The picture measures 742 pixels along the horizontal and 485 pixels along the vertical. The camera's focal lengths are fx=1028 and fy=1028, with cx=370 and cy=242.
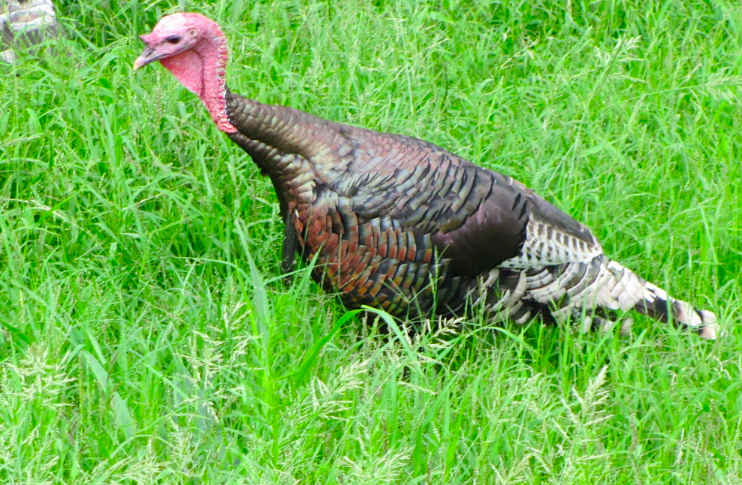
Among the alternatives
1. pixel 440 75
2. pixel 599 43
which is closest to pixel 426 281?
pixel 440 75

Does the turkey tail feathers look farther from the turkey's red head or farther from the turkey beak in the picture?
the turkey beak

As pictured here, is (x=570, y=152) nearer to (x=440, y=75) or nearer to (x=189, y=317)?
(x=440, y=75)

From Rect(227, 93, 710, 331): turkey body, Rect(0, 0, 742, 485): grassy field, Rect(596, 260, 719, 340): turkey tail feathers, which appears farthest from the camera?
Rect(596, 260, 719, 340): turkey tail feathers

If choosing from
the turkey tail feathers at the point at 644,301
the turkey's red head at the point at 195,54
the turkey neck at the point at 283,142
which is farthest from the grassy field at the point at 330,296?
the turkey's red head at the point at 195,54

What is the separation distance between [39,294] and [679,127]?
108 inches

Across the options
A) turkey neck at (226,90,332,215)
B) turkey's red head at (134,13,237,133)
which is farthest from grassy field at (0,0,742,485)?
turkey's red head at (134,13,237,133)

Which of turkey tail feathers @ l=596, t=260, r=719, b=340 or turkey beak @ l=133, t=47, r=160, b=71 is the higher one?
turkey beak @ l=133, t=47, r=160, b=71

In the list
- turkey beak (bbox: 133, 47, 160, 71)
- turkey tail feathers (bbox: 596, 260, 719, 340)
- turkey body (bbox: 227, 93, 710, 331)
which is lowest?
turkey tail feathers (bbox: 596, 260, 719, 340)

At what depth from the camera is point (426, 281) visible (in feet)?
10.5

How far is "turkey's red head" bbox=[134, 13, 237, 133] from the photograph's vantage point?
3189 mm

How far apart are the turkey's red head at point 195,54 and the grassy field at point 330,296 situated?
0.41 m

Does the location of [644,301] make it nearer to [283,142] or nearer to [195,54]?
[283,142]

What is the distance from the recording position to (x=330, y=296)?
323cm

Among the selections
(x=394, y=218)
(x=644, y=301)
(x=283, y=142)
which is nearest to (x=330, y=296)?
(x=394, y=218)
